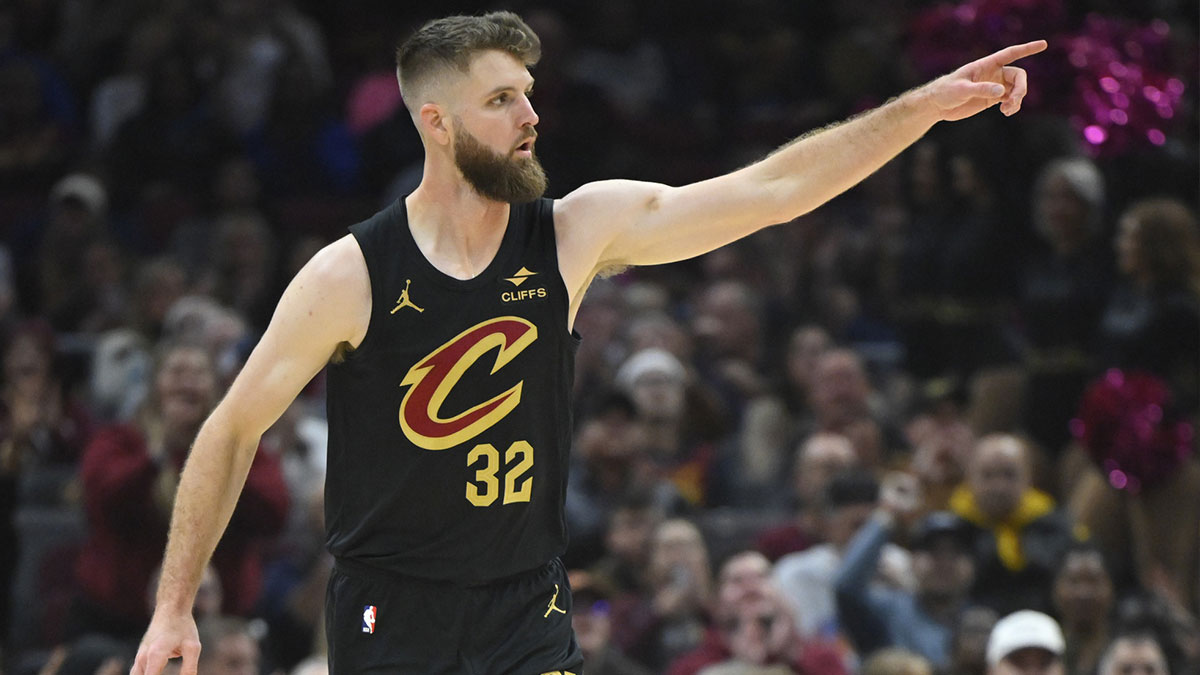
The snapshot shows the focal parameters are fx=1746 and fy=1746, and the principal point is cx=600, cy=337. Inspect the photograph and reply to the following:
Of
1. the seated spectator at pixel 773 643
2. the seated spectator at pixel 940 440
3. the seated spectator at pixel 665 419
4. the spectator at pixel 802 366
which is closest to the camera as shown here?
the seated spectator at pixel 773 643

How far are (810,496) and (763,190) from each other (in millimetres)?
4410

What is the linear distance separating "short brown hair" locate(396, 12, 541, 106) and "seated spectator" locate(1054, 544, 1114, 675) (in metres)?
4.23

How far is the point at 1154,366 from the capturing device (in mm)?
8422

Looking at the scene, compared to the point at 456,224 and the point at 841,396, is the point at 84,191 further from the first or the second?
the point at 456,224

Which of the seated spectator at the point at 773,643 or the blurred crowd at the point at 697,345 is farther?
the blurred crowd at the point at 697,345

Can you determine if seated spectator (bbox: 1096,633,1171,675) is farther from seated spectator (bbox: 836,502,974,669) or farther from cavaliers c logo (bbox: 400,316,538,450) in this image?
cavaliers c logo (bbox: 400,316,538,450)

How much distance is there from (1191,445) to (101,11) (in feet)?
26.3

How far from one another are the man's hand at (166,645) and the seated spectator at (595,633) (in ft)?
10.1

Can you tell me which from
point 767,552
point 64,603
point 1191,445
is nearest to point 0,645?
point 64,603

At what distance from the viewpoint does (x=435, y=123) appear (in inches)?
170

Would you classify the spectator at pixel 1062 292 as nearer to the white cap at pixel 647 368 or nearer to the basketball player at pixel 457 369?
the white cap at pixel 647 368

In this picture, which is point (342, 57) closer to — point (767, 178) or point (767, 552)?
point (767, 552)

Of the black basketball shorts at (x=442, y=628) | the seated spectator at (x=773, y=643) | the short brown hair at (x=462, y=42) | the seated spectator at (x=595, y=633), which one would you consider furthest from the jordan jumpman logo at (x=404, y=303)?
the seated spectator at (x=773, y=643)

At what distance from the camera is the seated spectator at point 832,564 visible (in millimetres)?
8008
